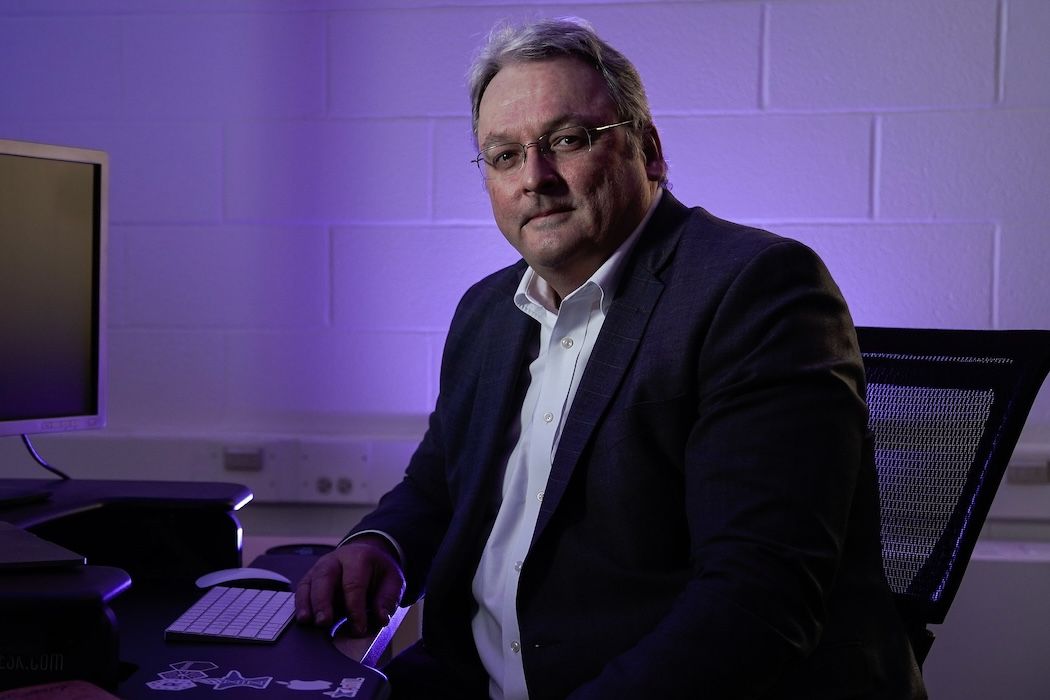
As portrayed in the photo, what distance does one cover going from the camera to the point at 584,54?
1.34 meters

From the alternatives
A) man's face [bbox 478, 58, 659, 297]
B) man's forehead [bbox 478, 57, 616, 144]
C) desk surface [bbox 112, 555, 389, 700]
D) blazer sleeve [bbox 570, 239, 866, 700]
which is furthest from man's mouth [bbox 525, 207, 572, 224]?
desk surface [bbox 112, 555, 389, 700]

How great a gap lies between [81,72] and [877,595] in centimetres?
202

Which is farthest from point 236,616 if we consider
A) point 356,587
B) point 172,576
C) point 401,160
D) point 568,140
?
point 401,160

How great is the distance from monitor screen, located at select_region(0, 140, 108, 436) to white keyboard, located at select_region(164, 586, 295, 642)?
444 mm

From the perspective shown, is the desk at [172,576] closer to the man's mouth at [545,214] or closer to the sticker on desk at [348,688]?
the sticker on desk at [348,688]

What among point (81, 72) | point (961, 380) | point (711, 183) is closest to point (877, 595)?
point (961, 380)

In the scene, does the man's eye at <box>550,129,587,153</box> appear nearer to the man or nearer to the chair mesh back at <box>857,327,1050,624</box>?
the man

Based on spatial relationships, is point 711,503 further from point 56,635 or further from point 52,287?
point 52,287

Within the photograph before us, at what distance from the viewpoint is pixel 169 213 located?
2227mm

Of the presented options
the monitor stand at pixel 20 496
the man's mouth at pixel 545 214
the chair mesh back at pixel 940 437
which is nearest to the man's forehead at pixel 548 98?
the man's mouth at pixel 545 214

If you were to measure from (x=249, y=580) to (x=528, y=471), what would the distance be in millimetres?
445

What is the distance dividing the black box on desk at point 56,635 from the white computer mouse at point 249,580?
396mm

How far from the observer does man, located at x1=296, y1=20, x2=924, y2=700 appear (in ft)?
3.41

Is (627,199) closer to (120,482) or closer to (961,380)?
(961,380)
